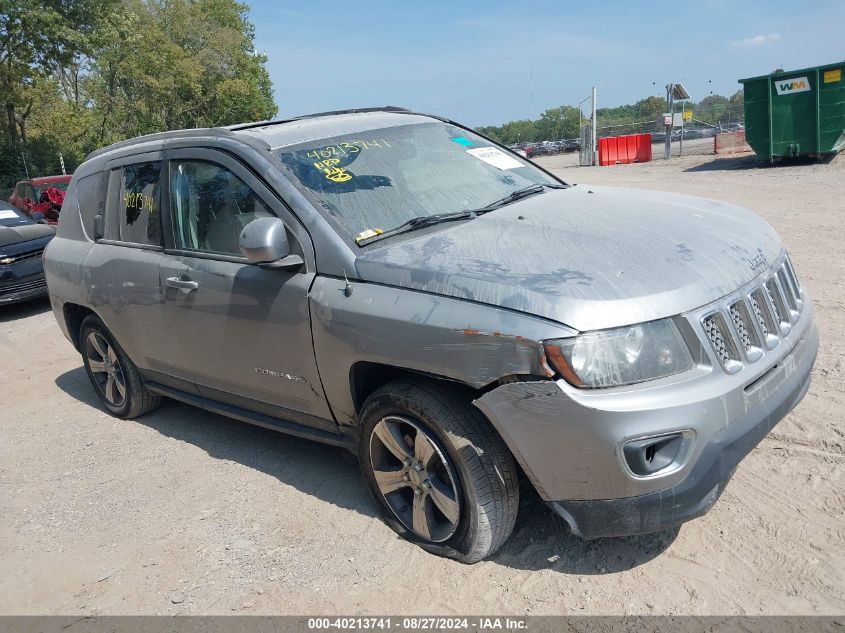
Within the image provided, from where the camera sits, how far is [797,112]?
57.6 feet

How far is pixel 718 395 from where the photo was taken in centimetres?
256

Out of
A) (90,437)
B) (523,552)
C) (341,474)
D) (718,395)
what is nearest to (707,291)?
(718,395)

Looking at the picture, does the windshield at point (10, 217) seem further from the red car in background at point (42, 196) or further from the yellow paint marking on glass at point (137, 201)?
the yellow paint marking on glass at point (137, 201)

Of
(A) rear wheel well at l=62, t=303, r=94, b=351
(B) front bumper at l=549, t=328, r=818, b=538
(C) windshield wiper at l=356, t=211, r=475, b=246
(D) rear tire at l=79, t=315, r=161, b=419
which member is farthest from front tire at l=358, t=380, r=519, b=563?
(A) rear wheel well at l=62, t=303, r=94, b=351

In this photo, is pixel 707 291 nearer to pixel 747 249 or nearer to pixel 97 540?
pixel 747 249

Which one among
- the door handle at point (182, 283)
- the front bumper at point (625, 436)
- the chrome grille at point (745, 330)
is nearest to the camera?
the front bumper at point (625, 436)

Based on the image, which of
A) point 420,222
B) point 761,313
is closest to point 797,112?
point 761,313

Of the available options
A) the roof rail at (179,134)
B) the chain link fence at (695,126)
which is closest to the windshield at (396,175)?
the roof rail at (179,134)

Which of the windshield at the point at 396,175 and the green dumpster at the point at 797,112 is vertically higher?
the green dumpster at the point at 797,112

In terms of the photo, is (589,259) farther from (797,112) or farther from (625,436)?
(797,112)

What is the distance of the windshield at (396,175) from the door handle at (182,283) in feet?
2.85

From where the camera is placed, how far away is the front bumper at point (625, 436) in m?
2.49

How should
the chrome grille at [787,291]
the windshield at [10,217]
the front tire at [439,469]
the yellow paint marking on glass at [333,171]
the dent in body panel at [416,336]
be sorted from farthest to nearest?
the windshield at [10,217] → the yellow paint marking on glass at [333,171] → the chrome grille at [787,291] → the front tire at [439,469] → the dent in body panel at [416,336]

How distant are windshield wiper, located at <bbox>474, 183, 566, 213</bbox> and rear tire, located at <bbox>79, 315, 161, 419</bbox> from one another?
2.74 m
